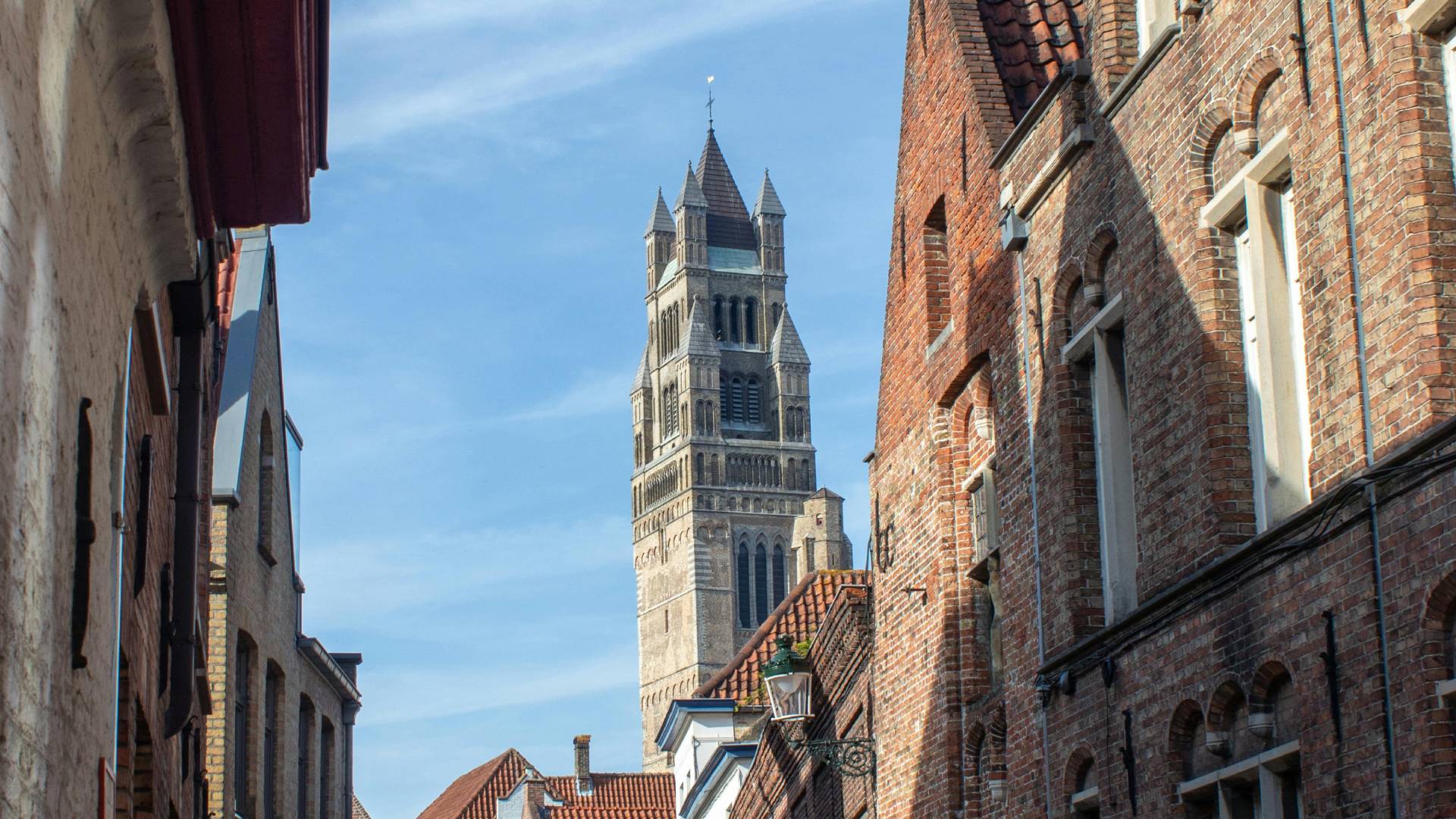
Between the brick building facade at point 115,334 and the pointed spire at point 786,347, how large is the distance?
134m

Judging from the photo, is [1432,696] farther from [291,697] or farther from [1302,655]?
[291,697]

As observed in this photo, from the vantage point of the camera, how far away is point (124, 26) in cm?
649

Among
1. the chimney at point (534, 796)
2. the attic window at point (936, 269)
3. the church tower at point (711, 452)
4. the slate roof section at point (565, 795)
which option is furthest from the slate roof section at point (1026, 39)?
the church tower at point (711, 452)

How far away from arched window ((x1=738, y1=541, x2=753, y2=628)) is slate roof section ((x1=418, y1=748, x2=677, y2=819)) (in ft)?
197

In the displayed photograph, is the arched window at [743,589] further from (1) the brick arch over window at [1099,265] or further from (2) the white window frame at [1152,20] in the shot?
(2) the white window frame at [1152,20]

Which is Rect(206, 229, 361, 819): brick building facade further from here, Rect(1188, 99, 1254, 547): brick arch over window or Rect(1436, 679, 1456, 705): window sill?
Rect(1436, 679, 1456, 705): window sill

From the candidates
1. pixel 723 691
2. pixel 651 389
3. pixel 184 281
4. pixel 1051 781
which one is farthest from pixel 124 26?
pixel 651 389

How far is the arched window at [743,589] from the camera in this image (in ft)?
462

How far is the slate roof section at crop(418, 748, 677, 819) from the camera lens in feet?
161

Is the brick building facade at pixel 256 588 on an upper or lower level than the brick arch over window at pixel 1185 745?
upper

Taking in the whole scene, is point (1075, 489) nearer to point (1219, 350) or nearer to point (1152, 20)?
point (1219, 350)

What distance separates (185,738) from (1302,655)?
7316 mm

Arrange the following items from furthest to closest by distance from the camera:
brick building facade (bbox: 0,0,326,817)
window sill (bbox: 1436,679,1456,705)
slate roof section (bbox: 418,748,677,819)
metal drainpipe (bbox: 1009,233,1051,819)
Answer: slate roof section (bbox: 418,748,677,819)
metal drainpipe (bbox: 1009,233,1051,819)
window sill (bbox: 1436,679,1456,705)
brick building facade (bbox: 0,0,326,817)

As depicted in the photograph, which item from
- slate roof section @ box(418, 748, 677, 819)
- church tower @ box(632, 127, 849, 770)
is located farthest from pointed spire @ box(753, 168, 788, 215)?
slate roof section @ box(418, 748, 677, 819)
